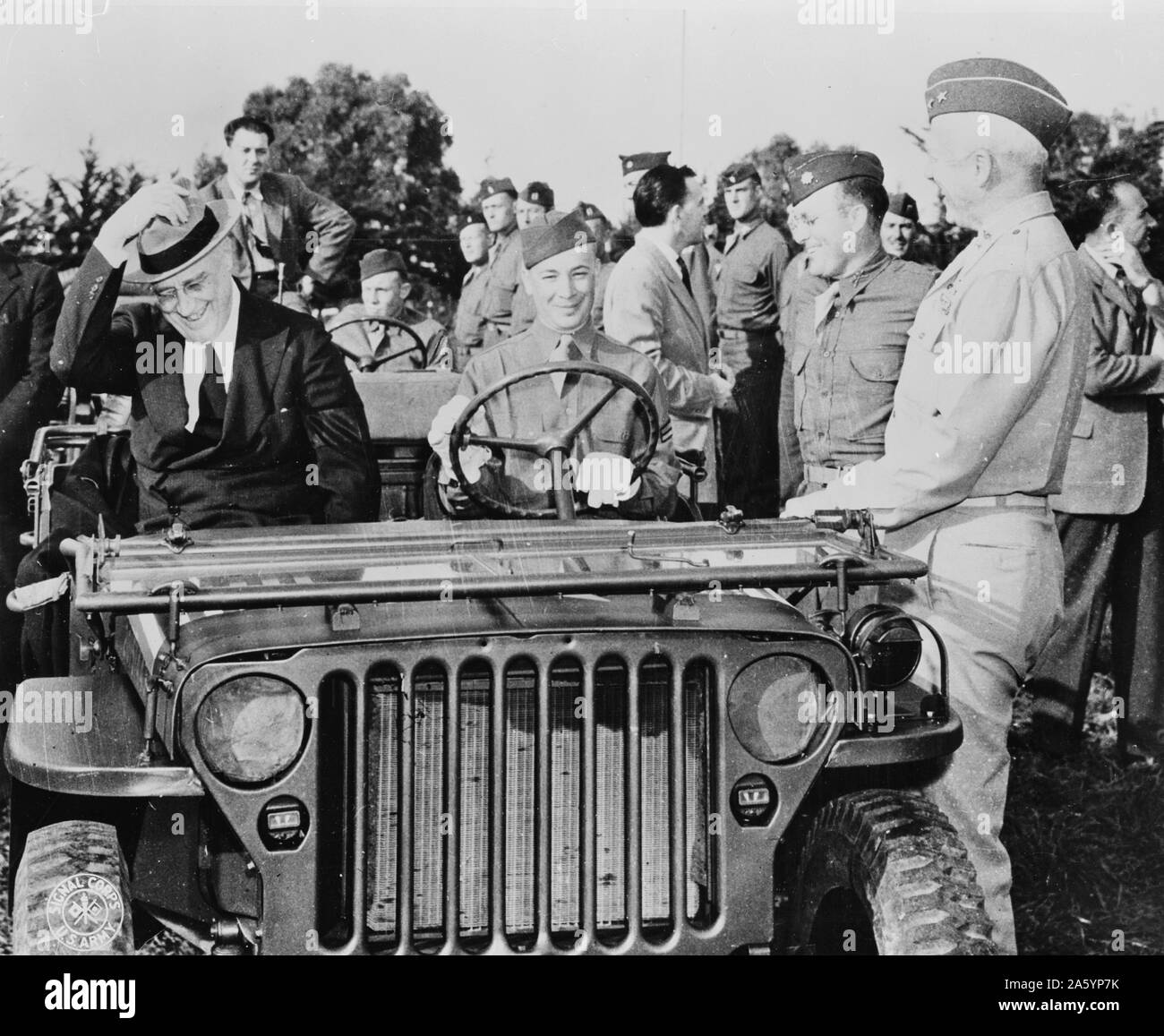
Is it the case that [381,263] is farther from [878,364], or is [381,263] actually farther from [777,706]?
[777,706]

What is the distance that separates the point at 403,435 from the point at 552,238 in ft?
2.73

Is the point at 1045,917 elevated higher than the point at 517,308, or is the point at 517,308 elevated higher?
the point at 517,308

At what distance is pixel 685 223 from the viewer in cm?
553

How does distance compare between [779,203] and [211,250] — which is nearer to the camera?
[211,250]

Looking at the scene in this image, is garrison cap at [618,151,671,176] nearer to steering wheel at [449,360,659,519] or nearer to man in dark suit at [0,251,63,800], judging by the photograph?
steering wheel at [449,360,659,519]

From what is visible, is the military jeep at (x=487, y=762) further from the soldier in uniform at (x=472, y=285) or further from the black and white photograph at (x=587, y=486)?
the soldier in uniform at (x=472, y=285)

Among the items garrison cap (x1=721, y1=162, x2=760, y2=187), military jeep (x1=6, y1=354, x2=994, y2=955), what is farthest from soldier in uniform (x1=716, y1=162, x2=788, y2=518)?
military jeep (x1=6, y1=354, x2=994, y2=955)

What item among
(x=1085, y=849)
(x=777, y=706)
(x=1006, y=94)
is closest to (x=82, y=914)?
(x=777, y=706)

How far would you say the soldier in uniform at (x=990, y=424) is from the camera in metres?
4.44

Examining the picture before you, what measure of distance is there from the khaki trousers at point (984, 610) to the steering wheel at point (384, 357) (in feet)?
7.62

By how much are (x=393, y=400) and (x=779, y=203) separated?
4.91 ft

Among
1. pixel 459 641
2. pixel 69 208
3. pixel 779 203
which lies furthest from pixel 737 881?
pixel 69 208

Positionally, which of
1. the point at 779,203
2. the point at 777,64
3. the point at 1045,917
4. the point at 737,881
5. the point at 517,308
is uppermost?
the point at 777,64
